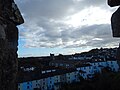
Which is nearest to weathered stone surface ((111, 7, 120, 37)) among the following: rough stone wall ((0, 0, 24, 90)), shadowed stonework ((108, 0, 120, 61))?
shadowed stonework ((108, 0, 120, 61))

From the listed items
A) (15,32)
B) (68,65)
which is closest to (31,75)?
(68,65)

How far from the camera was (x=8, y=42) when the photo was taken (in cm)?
297

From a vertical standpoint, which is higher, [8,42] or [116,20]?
[116,20]

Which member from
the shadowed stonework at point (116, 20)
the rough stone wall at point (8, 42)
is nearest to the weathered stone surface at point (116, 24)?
the shadowed stonework at point (116, 20)

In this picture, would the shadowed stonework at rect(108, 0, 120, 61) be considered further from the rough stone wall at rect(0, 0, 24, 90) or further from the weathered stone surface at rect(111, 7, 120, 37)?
the rough stone wall at rect(0, 0, 24, 90)

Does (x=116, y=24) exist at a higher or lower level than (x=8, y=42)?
higher

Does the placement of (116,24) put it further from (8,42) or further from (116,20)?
(8,42)

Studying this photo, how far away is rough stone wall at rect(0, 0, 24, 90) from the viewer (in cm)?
283

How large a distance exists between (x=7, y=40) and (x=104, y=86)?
2842 cm

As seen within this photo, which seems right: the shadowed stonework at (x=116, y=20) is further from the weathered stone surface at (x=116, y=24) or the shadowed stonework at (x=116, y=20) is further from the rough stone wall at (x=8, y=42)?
the rough stone wall at (x=8, y=42)

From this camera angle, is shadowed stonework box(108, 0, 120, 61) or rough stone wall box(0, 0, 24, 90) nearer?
shadowed stonework box(108, 0, 120, 61)

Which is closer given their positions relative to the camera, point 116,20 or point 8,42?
point 116,20

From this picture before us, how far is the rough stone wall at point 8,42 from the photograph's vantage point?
9.28 ft

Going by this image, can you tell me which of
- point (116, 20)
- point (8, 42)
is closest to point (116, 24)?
point (116, 20)
